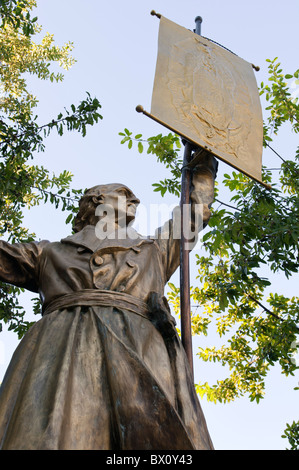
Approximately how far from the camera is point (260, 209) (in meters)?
7.25

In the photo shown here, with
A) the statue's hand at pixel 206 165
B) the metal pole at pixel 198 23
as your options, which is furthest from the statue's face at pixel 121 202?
the metal pole at pixel 198 23

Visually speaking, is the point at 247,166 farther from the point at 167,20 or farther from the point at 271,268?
the point at 271,268

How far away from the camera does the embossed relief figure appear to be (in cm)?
301

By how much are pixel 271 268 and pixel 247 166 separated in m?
2.39

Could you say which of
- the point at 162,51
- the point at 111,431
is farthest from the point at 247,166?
the point at 111,431

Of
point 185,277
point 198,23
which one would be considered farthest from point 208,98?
point 185,277

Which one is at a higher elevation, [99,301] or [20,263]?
[20,263]

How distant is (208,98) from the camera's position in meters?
5.02

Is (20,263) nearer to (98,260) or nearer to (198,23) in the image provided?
(98,260)

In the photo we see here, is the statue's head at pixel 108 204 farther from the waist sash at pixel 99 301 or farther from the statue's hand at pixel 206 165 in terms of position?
the waist sash at pixel 99 301

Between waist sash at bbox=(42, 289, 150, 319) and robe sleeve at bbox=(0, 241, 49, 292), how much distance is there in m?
0.38

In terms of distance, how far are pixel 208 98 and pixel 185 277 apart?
1.53 metres

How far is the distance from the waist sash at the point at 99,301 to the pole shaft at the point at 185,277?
31cm

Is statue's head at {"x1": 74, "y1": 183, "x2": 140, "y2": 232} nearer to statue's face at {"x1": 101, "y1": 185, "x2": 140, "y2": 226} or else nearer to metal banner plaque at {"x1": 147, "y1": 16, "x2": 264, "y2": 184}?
statue's face at {"x1": 101, "y1": 185, "x2": 140, "y2": 226}
